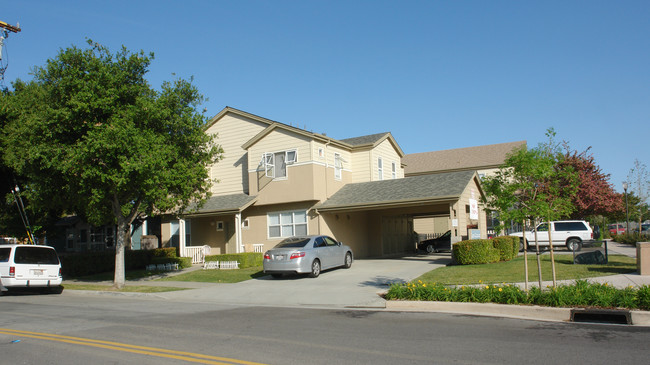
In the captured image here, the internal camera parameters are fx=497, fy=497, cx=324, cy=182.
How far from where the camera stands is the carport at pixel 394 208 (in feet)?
69.1

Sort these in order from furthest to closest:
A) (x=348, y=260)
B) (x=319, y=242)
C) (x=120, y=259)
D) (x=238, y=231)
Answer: (x=238, y=231), (x=348, y=260), (x=319, y=242), (x=120, y=259)

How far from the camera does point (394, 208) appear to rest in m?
25.4

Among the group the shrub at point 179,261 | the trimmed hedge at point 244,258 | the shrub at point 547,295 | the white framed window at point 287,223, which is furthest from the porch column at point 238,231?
the shrub at point 547,295

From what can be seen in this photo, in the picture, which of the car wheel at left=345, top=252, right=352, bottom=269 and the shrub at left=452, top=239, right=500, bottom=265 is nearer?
the shrub at left=452, top=239, right=500, bottom=265

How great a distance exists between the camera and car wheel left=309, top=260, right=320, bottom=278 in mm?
18392

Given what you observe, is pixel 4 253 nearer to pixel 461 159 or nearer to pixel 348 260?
pixel 348 260

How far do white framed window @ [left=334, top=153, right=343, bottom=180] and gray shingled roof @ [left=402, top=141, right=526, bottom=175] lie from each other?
19.1 metres

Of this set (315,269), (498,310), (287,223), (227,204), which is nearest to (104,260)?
(227,204)

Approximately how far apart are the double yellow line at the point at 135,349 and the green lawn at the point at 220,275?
33.3ft

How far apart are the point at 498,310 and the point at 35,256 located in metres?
15.5

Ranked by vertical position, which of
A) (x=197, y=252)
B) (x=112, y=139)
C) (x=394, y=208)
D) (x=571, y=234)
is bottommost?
(x=197, y=252)

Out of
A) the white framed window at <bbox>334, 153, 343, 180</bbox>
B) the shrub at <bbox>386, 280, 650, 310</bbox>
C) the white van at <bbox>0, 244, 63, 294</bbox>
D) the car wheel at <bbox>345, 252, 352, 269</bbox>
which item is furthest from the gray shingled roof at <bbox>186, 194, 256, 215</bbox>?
the shrub at <bbox>386, 280, 650, 310</bbox>

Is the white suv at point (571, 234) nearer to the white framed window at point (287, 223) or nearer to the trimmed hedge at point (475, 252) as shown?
the trimmed hedge at point (475, 252)

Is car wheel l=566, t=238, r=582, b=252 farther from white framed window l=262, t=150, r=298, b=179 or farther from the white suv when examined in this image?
white framed window l=262, t=150, r=298, b=179
